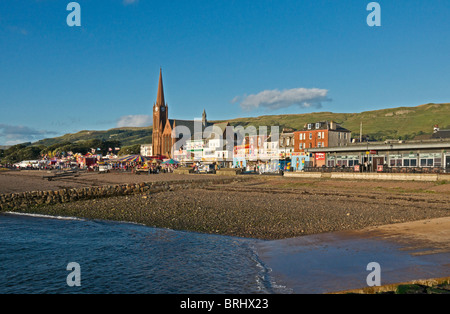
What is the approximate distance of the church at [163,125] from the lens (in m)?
167

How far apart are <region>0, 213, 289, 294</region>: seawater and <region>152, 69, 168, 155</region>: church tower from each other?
511ft

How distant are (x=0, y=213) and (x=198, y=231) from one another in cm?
Answer: 1949

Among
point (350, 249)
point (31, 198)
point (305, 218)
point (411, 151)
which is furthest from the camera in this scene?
point (411, 151)

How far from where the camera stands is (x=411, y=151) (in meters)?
52.7

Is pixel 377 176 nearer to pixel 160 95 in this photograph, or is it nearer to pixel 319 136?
pixel 319 136

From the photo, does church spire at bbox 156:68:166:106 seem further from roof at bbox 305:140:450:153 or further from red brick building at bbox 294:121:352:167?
roof at bbox 305:140:450:153

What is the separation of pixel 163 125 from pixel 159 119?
4386 mm

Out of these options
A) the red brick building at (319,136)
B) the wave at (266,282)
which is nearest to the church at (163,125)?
the red brick building at (319,136)

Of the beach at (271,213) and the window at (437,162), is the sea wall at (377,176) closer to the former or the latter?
the beach at (271,213)

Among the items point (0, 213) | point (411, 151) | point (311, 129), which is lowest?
point (0, 213)

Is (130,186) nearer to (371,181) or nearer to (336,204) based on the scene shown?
(336,204)

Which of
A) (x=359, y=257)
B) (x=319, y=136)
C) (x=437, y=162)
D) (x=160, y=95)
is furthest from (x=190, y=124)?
(x=359, y=257)

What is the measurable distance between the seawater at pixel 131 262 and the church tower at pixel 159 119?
511 ft
